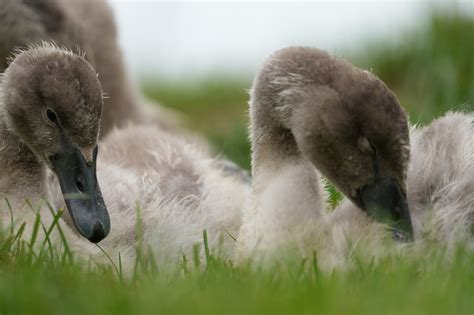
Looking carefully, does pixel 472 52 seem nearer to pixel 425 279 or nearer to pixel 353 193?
pixel 353 193

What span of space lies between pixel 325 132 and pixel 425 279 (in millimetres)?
886

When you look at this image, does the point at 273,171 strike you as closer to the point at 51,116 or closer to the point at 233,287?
the point at 51,116

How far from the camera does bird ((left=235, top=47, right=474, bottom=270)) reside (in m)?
4.23

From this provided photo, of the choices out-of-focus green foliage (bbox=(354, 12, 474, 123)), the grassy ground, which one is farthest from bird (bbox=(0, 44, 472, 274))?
out-of-focus green foliage (bbox=(354, 12, 474, 123))

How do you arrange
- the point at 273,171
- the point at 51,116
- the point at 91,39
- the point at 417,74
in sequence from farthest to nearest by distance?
the point at 417,74
the point at 91,39
the point at 51,116
the point at 273,171

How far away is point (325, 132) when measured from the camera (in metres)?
4.35

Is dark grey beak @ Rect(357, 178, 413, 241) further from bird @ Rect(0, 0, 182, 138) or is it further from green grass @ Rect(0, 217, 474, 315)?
bird @ Rect(0, 0, 182, 138)

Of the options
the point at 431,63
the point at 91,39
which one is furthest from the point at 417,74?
the point at 91,39

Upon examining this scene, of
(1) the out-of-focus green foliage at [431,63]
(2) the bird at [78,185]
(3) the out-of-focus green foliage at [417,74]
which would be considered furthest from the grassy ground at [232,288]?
(1) the out-of-focus green foliage at [431,63]

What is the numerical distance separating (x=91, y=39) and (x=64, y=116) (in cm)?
309

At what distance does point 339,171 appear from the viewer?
4.40m

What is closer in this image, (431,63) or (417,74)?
(431,63)

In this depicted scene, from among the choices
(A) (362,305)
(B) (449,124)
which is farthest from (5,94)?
(A) (362,305)

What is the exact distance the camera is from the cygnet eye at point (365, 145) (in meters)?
4.29
